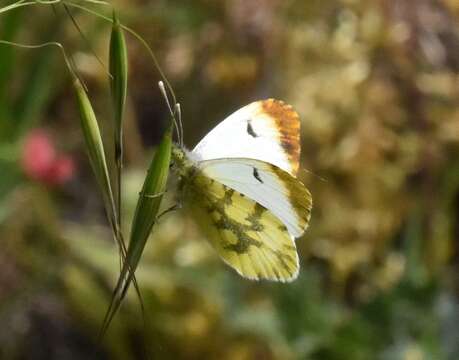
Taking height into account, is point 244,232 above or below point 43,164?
above

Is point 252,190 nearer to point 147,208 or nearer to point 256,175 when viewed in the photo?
point 256,175

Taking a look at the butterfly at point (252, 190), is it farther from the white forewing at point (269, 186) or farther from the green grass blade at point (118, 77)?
the green grass blade at point (118, 77)

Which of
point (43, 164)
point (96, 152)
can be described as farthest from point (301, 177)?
point (96, 152)

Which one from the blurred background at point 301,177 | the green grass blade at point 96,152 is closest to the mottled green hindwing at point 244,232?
the green grass blade at point 96,152

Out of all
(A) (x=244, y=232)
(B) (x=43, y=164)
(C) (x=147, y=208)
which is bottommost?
(B) (x=43, y=164)

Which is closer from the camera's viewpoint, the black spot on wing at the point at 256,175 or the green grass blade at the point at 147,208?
the green grass blade at the point at 147,208

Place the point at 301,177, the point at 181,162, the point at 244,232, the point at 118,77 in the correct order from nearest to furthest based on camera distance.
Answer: the point at 118,77, the point at 181,162, the point at 244,232, the point at 301,177

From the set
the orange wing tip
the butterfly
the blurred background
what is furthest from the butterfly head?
the blurred background

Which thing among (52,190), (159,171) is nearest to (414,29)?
(52,190)
